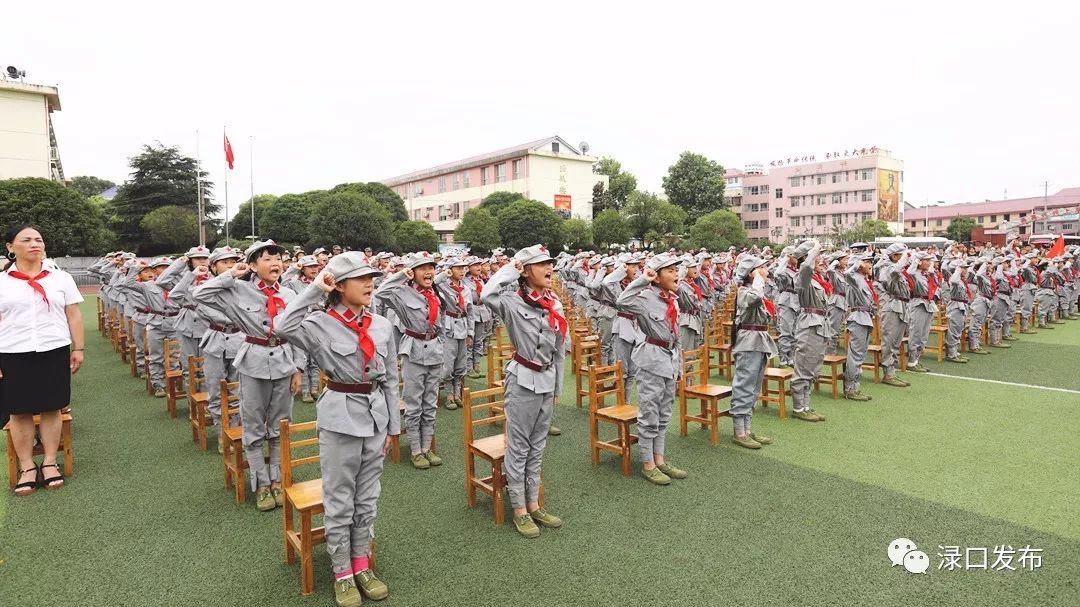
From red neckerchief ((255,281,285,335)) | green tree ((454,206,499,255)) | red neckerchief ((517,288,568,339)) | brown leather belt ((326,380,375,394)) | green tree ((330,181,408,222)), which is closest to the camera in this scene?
brown leather belt ((326,380,375,394))

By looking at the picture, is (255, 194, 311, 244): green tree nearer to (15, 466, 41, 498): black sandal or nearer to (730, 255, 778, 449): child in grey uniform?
(15, 466, 41, 498): black sandal

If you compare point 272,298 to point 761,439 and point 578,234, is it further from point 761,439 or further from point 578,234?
point 578,234

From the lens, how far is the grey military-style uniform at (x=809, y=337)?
23.9 feet

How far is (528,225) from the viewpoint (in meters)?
36.2

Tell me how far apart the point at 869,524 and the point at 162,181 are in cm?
4392

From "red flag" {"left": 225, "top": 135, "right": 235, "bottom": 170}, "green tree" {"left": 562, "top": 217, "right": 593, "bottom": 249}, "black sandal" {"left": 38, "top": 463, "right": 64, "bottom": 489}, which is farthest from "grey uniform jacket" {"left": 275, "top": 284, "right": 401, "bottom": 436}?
"green tree" {"left": 562, "top": 217, "right": 593, "bottom": 249}

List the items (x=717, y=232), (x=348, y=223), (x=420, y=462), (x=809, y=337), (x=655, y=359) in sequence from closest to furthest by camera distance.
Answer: (x=655, y=359), (x=420, y=462), (x=809, y=337), (x=348, y=223), (x=717, y=232)

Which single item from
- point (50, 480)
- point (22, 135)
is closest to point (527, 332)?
point (50, 480)

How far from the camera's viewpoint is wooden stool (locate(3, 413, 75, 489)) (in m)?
5.21

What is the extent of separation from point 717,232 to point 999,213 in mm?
45435

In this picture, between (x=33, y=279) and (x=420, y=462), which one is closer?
(x=33, y=279)

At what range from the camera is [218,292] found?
193 inches

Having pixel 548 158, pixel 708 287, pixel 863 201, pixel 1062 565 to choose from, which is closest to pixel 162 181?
pixel 548 158

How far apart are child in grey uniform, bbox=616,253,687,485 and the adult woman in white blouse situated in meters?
4.71
